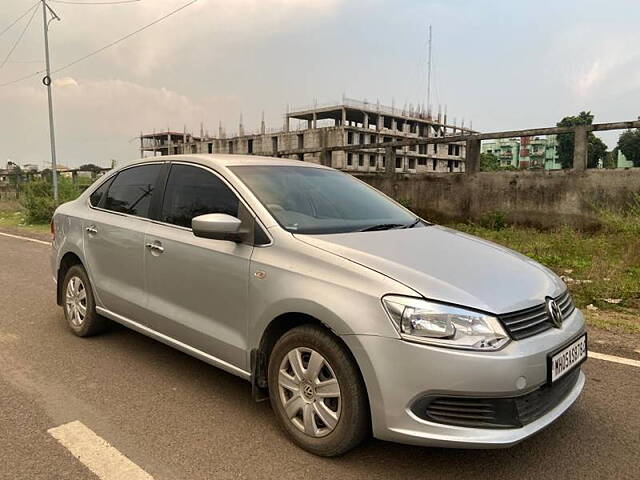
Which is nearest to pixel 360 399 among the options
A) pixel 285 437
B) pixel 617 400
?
pixel 285 437

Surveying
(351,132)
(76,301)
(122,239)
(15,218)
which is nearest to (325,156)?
(76,301)

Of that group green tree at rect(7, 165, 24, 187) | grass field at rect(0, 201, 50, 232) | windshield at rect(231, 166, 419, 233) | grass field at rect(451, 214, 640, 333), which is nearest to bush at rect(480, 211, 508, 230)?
grass field at rect(451, 214, 640, 333)

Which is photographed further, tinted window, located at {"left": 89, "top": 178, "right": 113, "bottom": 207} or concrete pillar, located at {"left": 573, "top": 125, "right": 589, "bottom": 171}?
concrete pillar, located at {"left": 573, "top": 125, "right": 589, "bottom": 171}

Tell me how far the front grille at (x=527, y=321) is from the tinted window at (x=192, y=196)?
1728 mm

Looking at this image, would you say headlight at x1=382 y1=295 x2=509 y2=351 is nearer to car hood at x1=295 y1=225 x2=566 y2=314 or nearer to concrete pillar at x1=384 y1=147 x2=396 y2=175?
car hood at x1=295 y1=225 x2=566 y2=314

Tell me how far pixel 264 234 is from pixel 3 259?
25.6ft

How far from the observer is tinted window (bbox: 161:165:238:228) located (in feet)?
11.5

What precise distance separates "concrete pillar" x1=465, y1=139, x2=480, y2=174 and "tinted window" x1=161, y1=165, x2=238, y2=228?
25.4ft

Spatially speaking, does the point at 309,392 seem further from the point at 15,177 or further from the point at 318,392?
the point at 15,177

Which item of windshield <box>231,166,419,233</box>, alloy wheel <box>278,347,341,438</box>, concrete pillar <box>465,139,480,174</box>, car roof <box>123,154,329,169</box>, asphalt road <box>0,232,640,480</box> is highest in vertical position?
concrete pillar <box>465,139,480,174</box>

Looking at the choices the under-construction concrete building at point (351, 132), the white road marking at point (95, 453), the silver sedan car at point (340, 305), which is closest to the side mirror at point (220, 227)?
the silver sedan car at point (340, 305)

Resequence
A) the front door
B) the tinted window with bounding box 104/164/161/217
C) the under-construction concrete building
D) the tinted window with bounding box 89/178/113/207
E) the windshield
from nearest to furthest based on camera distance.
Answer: the front door < the windshield < the tinted window with bounding box 104/164/161/217 < the tinted window with bounding box 89/178/113/207 < the under-construction concrete building

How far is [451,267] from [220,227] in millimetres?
1309

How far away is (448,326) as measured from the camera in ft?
7.98
